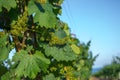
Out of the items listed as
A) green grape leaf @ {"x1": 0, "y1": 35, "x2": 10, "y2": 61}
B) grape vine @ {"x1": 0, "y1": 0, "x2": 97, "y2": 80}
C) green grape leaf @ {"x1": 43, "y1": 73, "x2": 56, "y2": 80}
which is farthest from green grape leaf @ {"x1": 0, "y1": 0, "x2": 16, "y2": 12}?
green grape leaf @ {"x1": 43, "y1": 73, "x2": 56, "y2": 80}

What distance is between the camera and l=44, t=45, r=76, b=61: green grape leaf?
4.88m

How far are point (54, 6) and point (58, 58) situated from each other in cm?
75

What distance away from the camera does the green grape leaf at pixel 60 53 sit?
4884 millimetres

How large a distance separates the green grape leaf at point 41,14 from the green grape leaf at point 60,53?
0.48 meters

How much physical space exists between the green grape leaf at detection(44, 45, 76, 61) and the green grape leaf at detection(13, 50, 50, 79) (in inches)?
10.7

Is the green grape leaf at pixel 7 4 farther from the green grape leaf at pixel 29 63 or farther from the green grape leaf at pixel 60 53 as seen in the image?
the green grape leaf at pixel 60 53

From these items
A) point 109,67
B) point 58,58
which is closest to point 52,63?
point 58,58

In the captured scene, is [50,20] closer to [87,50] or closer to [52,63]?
[52,63]

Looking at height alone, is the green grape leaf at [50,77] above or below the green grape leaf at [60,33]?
below

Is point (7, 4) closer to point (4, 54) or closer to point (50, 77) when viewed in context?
point (4, 54)

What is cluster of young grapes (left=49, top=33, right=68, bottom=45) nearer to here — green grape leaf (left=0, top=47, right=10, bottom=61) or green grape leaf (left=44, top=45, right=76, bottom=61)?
green grape leaf (left=44, top=45, right=76, bottom=61)

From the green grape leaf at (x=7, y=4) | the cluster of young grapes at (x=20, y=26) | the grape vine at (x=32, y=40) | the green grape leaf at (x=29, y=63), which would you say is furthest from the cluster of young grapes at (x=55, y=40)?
the green grape leaf at (x=7, y=4)

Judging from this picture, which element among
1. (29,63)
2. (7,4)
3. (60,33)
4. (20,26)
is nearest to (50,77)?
(60,33)

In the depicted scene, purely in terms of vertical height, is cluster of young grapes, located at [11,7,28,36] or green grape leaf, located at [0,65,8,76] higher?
cluster of young grapes, located at [11,7,28,36]
